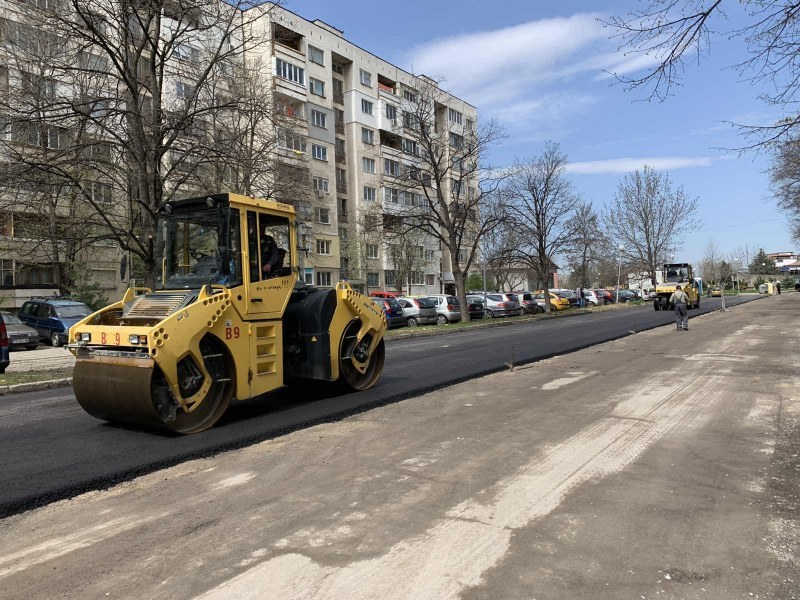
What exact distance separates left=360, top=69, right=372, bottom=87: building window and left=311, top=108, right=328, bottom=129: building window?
714 centimetres

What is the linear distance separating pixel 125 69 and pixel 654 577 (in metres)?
14.2

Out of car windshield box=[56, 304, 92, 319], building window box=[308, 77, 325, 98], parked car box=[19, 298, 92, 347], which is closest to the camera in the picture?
parked car box=[19, 298, 92, 347]

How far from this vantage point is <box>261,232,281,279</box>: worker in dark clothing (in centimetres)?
719

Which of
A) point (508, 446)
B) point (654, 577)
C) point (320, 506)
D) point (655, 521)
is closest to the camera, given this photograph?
point (654, 577)

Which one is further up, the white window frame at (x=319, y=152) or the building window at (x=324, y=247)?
the white window frame at (x=319, y=152)

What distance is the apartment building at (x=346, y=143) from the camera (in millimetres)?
45750

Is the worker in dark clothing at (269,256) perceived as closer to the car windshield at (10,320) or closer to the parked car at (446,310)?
the car windshield at (10,320)

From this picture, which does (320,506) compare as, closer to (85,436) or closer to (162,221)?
(85,436)

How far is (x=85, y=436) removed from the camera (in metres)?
6.35

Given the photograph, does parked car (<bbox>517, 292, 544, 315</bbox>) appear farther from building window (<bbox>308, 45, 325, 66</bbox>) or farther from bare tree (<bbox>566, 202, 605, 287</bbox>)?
building window (<bbox>308, 45, 325, 66</bbox>)

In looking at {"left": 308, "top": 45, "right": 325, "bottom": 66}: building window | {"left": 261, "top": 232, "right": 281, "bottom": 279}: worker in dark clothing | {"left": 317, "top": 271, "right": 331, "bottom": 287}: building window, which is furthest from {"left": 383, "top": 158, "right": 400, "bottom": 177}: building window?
{"left": 261, "top": 232, "right": 281, "bottom": 279}: worker in dark clothing

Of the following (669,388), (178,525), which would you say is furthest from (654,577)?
(669,388)

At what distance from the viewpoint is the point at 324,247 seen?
157 ft

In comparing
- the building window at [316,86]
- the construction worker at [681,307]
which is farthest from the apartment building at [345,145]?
the construction worker at [681,307]
